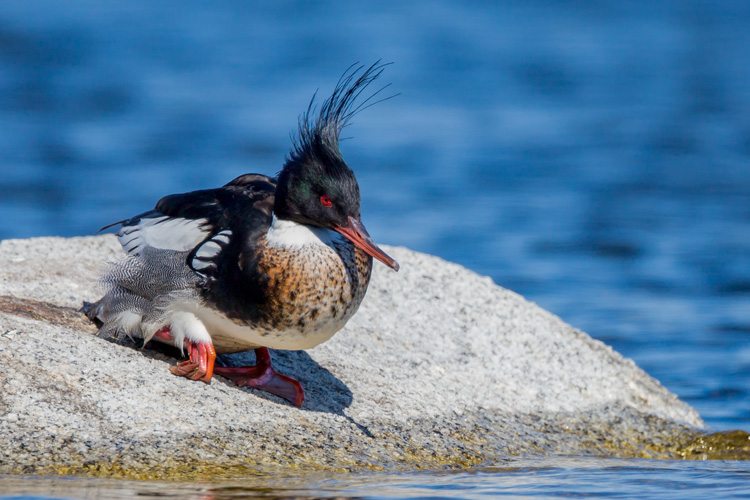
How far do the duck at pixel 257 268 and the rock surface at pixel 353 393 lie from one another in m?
0.19

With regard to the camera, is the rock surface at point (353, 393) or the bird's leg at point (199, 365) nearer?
the rock surface at point (353, 393)

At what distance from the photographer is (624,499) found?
4203mm

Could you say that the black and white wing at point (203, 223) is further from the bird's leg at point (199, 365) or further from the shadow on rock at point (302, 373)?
the shadow on rock at point (302, 373)

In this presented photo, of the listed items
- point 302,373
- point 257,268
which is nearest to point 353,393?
point 302,373

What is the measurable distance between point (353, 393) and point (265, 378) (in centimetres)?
46

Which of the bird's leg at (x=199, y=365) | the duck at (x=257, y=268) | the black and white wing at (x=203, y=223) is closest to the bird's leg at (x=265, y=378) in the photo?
the duck at (x=257, y=268)

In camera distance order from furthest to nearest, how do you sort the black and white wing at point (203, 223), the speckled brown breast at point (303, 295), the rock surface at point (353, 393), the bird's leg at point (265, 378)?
the bird's leg at point (265, 378) < the black and white wing at point (203, 223) < the speckled brown breast at point (303, 295) < the rock surface at point (353, 393)

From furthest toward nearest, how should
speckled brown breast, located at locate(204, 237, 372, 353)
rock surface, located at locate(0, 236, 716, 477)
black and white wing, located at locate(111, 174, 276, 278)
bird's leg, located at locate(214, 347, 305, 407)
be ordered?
bird's leg, located at locate(214, 347, 305, 407) < black and white wing, located at locate(111, 174, 276, 278) < speckled brown breast, located at locate(204, 237, 372, 353) < rock surface, located at locate(0, 236, 716, 477)

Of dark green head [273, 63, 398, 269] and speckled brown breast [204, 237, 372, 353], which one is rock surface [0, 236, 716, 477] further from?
dark green head [273, 63, 398, 269]

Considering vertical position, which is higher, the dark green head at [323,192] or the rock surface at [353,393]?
the dark green head at [323,192]

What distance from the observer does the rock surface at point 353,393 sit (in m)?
4.23

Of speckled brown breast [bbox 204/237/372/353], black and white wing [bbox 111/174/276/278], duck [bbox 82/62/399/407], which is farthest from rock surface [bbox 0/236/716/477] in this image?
black and white wing [bbox 111/174/276/278]

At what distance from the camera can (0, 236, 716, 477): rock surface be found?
423 centimetres

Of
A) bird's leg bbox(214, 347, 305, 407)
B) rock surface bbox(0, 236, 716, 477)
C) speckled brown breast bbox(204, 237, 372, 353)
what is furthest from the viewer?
bird's leg bbox(214, 347, 305, 407)
